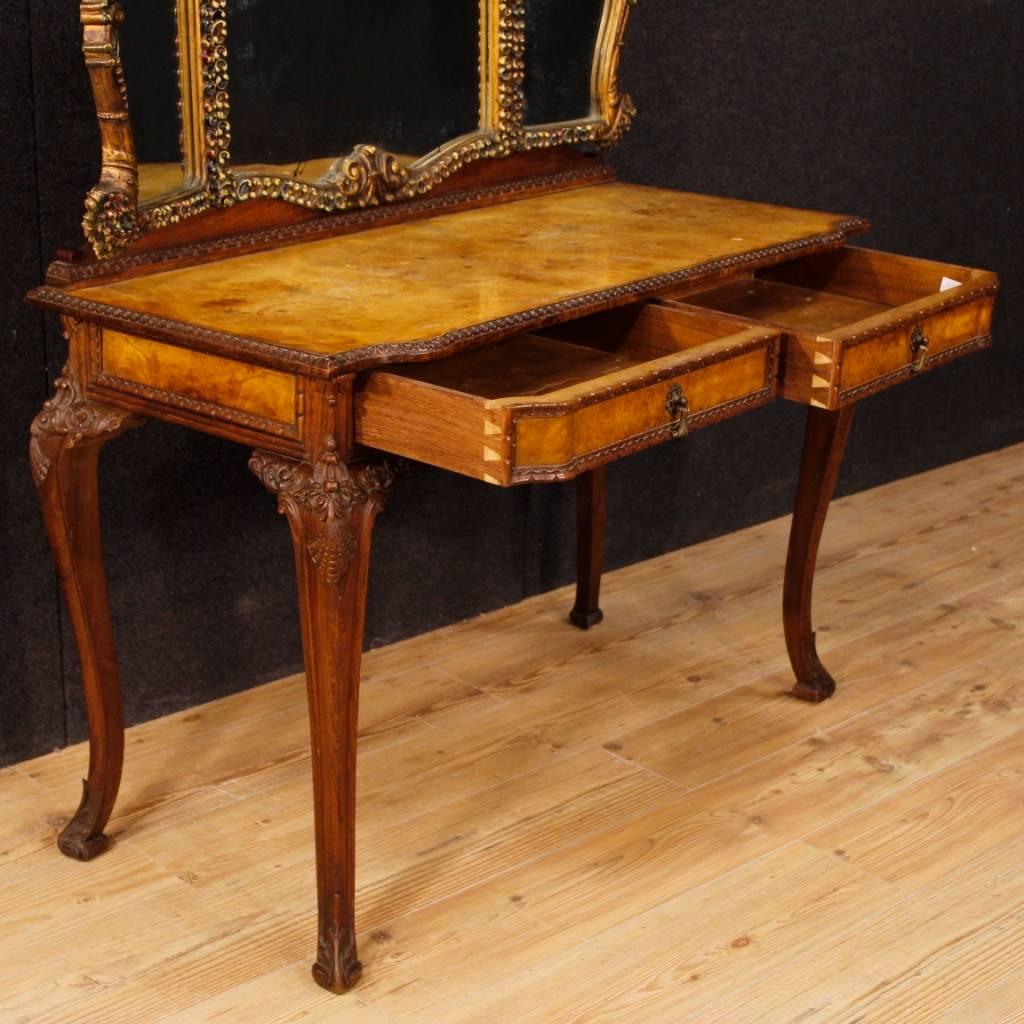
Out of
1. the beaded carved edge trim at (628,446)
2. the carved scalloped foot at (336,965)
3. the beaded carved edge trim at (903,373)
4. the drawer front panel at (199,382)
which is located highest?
the drawer front panel at (199,382)

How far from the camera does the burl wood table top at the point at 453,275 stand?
2.08 meters

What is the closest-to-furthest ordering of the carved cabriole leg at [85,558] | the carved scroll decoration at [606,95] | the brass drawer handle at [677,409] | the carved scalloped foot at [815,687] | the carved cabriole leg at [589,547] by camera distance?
the brass drawer handle at [677,409]
the carved cabriole leg at [85,558]
the carved scroll decoration at [606,95]
the carved scalloped foot at [815,687]
the carved cabriole leg at [589,547]

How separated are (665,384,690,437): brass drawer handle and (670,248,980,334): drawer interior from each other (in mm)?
529

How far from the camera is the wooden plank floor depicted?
7.33 feet

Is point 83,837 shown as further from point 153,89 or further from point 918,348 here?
point 918,348

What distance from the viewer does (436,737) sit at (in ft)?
9.51

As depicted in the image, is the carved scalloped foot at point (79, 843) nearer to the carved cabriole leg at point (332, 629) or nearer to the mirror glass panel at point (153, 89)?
the carved cabriole leg at point (332, 629)

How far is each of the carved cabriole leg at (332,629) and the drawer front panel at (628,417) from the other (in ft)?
0.73

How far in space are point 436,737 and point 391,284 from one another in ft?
2.94

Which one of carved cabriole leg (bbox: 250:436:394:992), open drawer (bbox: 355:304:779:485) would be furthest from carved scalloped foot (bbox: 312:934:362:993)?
open drawer (bbox: 355:304:779:485)

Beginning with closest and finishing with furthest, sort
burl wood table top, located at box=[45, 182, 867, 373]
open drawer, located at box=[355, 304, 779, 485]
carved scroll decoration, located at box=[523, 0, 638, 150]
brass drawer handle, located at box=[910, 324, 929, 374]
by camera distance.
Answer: open drawer, located at box=[355, 304, 779, 485] < burl wood table top, located at box=[45, 182, 867, 373] < brass drawer handle, located at box=[910, 324, 929, 374] < carved scroll decoration, located at box=[523, 0, 638, 150]

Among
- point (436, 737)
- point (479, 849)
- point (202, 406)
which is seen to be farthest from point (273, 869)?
point (202, 406)

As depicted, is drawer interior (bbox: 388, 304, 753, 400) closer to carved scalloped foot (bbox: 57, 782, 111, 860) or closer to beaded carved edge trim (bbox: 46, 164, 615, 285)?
beaded carved edge trim (bbox: 46, 164, 615, 285)

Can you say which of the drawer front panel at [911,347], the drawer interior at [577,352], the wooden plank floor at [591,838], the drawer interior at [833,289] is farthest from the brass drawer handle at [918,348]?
the wooden plank floor at [591,838]
